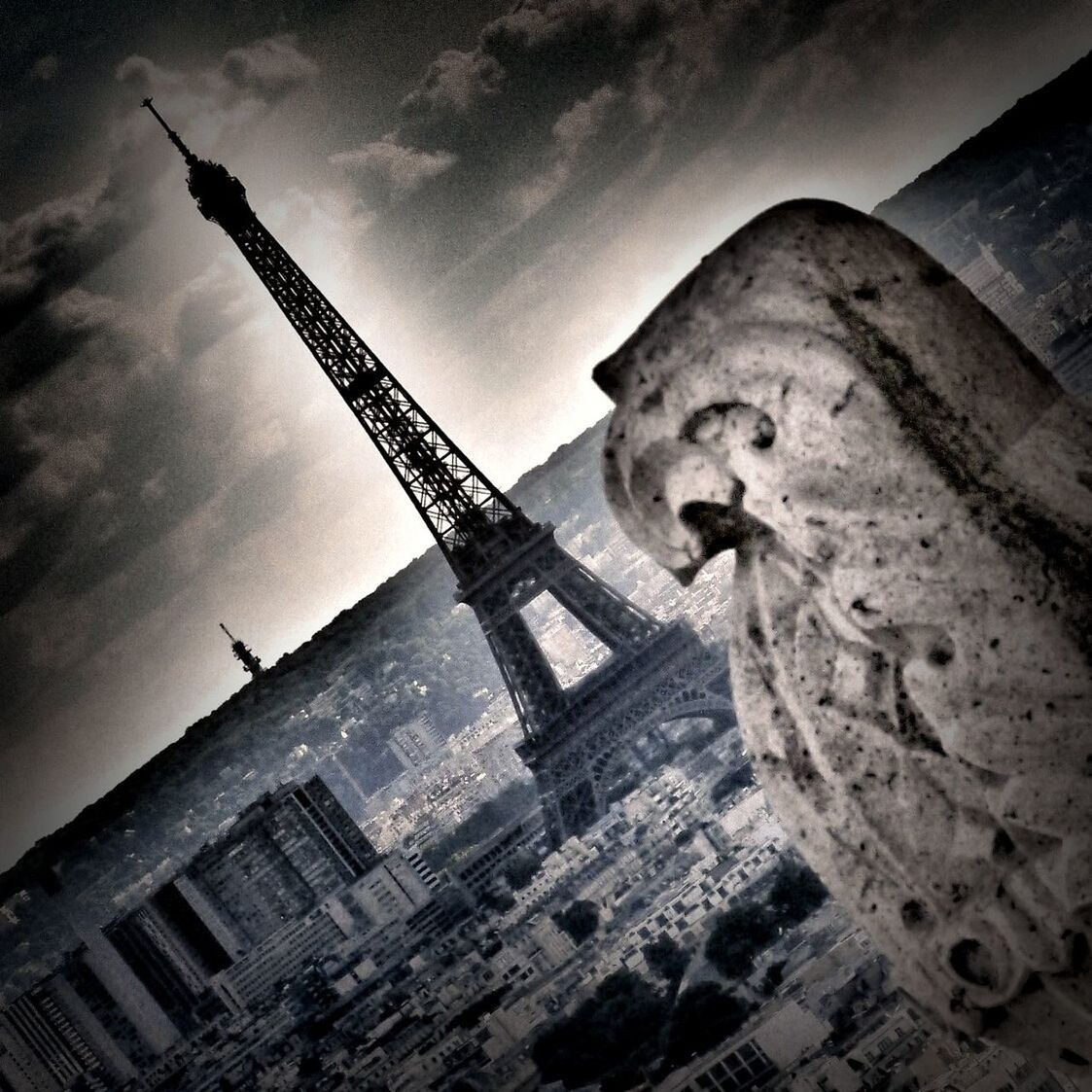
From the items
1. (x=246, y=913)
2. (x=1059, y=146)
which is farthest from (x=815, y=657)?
(x=1059, y=146)

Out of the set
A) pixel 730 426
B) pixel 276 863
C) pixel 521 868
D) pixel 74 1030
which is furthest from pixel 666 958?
pixel 74 1030

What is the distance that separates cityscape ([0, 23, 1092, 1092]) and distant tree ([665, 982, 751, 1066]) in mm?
46

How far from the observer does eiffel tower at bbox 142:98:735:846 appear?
57.6 feet

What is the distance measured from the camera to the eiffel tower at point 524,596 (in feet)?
57.6

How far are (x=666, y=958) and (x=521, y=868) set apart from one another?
10138 mm

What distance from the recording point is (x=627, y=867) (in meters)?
17.8

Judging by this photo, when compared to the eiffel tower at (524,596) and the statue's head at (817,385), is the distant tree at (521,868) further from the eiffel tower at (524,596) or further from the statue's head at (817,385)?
the statue's head at (817,385)

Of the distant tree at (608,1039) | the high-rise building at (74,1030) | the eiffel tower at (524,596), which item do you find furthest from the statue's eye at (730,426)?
the high-rise building at (74,1030)

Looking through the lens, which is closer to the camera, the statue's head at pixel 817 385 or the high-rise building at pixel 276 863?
the statue's head at pixel 817 385

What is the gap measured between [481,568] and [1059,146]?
4168 centimetres

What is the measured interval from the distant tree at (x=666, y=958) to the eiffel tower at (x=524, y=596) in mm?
3685

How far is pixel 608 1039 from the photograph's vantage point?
13.3m

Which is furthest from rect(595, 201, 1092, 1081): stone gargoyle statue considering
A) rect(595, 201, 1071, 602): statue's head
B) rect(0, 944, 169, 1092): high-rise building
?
rect(0, 944, 169, 1092): high-rise building

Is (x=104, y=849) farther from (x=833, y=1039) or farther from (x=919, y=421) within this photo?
(x=919, y=421)
